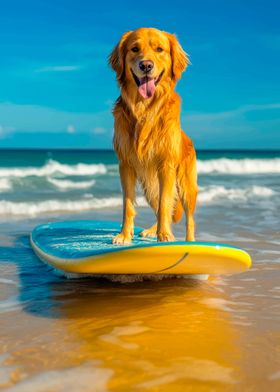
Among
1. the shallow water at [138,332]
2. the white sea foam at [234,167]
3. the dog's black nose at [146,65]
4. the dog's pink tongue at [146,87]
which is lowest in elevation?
the shallow water at [138,332]

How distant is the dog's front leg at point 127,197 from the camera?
443 centimetres

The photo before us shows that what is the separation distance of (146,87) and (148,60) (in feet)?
0.75

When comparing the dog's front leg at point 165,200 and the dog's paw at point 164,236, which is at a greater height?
the dog's front leg at point 165,200

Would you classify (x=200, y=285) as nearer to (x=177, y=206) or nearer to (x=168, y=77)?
(x=177, y=206)

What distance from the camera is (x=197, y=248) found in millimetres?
3357

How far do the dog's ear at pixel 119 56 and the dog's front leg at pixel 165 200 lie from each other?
84 centimetres

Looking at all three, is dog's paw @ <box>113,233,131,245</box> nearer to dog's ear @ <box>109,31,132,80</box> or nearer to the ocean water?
the ocean water

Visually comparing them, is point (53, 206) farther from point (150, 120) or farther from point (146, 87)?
point (146, 87)

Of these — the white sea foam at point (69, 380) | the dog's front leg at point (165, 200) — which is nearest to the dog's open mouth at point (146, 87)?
the dog's front leg at point (165, 200)

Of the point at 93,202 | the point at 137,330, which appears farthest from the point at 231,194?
the point at 137,330

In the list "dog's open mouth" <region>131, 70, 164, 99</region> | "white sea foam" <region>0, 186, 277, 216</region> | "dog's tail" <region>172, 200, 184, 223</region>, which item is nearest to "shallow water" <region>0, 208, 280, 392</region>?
"dog's tail" <region>172, 200, 184, 223</region>

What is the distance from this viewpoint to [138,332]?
322 centimetres

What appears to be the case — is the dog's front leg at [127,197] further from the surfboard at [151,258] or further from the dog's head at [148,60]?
the dog's head at [148,60]

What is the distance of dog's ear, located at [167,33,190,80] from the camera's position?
4160 millimetres
